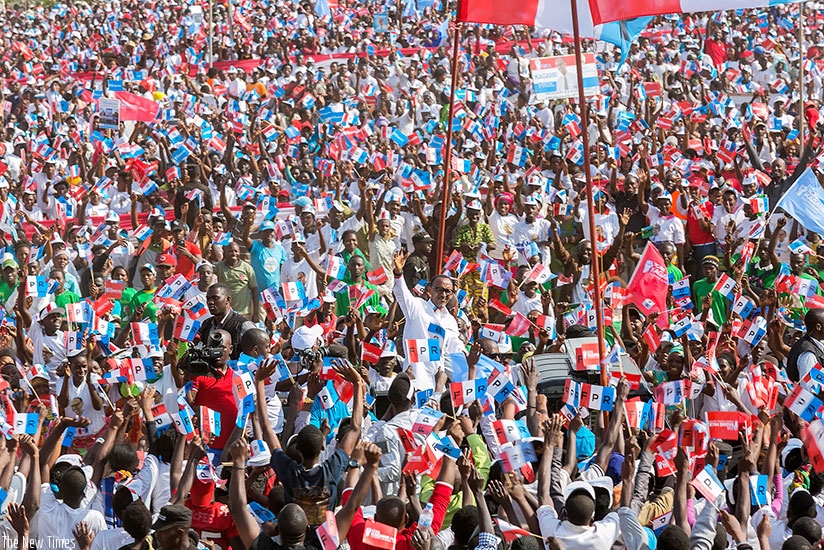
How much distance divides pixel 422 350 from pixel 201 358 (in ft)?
4.57

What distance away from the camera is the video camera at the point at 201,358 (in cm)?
820

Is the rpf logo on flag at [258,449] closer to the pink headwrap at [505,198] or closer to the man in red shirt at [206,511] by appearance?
the man in red shirt at [206,511]

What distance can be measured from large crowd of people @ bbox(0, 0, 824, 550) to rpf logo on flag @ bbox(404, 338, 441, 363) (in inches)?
0.8

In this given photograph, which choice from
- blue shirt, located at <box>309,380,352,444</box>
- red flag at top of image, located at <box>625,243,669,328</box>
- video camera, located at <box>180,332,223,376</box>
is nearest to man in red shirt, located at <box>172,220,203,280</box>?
video camera, located at <box>180,332,223,376</box>

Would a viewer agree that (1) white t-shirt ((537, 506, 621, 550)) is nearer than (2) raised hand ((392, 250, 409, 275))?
Yes

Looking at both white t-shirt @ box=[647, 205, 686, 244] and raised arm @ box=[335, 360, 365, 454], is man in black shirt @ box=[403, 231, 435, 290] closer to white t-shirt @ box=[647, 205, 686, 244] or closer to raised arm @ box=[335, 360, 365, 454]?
white t-shirt @ box=[647, 205, 686, 244]

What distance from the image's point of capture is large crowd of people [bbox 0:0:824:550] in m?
6.41

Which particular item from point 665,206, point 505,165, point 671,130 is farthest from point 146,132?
point 665,206

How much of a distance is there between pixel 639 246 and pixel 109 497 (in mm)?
7782

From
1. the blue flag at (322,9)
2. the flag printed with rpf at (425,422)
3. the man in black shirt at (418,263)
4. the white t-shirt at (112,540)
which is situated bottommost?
the man in black shirt at (418,263)

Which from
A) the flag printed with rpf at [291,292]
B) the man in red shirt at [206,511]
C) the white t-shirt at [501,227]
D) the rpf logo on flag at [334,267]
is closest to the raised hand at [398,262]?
the rpf logo on flag at [334,267]

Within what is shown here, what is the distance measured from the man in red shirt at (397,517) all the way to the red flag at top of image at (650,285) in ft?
16.2

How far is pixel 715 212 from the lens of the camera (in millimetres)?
13695

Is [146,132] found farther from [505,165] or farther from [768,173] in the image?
[768,173]
